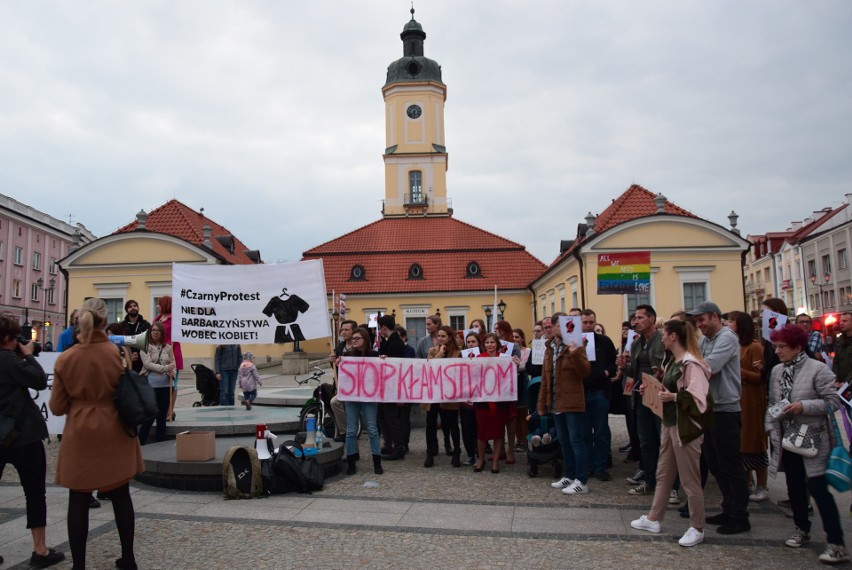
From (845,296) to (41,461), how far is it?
59.6 meters

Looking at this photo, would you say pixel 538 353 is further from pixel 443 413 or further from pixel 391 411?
pixel 391 411

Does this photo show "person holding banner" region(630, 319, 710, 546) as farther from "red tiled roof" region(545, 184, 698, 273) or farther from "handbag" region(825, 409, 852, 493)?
"red tiled roof" region(545, 184, 698, 273)

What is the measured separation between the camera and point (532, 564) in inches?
207

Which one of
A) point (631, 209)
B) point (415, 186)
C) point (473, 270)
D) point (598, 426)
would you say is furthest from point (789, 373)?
point (415, 186)

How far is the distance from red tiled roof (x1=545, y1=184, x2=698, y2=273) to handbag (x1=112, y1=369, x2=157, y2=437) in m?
28.7

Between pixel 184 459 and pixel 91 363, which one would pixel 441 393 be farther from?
pixel 91 363

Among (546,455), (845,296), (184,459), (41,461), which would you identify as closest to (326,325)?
(184,459)

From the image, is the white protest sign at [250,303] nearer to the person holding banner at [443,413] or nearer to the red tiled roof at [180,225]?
the person holding banner at [443,413]

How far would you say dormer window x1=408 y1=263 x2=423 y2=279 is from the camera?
4342cm

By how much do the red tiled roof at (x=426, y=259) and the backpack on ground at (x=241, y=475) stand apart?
114ft

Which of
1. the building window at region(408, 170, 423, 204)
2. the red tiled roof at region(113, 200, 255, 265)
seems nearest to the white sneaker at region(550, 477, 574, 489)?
the red tiled roof at region(113, 200, 255, 265)

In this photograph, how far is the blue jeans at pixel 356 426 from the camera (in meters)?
8.80

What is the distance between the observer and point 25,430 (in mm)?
5293

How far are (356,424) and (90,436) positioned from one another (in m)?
4.46
